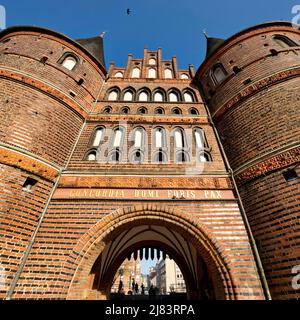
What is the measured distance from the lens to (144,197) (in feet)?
16.7

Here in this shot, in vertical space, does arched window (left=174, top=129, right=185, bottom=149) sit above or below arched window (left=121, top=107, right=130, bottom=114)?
below

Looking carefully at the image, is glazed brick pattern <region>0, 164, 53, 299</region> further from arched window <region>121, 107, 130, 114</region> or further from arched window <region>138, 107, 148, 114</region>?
arched window <region>138, 107, 148, 114</region>

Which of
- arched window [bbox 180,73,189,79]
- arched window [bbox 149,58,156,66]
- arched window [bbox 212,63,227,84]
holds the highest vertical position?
arched window [bbox 149,58,156,66]

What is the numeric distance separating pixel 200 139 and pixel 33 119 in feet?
18.5

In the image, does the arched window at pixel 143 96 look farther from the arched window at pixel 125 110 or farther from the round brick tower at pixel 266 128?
the round brick tower at pixel 266 128

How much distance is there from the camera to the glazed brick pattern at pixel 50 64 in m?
6.66

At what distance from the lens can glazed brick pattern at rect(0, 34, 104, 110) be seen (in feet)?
21.9

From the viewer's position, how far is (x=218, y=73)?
28.8 ft

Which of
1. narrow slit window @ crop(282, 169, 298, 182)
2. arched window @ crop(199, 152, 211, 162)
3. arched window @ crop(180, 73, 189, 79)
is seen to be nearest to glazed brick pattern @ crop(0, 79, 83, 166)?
arched window @ crop(199, 152, 211, 162)

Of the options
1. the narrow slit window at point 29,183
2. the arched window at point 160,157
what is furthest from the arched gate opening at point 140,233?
the narrow slit window at point 29,183

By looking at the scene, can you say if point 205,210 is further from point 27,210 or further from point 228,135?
point 27,210

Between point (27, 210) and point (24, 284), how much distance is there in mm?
1558

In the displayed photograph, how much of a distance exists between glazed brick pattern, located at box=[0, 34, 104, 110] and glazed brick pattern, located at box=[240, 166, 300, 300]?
680 centimetres
